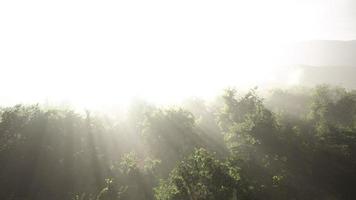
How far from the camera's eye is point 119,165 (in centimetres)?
4762

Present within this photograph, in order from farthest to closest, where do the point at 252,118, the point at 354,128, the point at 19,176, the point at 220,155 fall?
1. the point at 220,155
2. the point at 354,128
3. the point at 252,118
4. the point at 19,176

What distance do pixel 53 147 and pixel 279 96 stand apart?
298 ft

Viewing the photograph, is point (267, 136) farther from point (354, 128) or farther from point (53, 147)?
point (53, 147)

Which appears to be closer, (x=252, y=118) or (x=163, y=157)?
(x=252, y=118)

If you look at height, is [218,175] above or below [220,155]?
below

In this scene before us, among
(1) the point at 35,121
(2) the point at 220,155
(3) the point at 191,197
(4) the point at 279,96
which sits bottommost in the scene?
(3) the point at 191,197

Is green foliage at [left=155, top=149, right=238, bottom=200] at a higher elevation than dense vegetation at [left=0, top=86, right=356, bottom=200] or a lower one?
lower

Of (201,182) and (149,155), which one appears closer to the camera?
(201,182)

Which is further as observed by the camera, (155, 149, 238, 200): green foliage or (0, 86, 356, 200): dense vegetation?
(0, 86, 356, 200): dense vegetation

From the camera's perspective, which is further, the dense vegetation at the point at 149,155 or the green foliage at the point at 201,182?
the dense vegetation at the point at 149,155

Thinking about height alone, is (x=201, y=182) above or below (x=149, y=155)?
below

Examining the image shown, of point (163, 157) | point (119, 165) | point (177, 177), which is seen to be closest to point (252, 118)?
point (163, 157)

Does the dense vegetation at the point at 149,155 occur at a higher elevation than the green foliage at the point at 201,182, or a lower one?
higher

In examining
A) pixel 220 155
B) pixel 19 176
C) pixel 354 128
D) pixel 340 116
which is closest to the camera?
pixel 19 176
